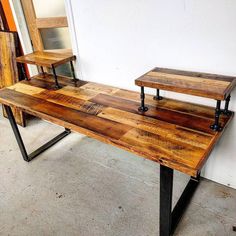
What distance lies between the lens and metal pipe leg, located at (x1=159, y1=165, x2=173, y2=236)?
113 centimetres

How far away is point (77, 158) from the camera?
2.23m

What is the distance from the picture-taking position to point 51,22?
2.28 meters

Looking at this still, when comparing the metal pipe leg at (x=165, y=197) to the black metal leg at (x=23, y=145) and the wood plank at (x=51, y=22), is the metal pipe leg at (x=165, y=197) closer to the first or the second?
the black metal leg at (x=23, y=145)

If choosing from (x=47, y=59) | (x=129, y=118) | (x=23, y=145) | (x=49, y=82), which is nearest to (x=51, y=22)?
(x=47, y=59)

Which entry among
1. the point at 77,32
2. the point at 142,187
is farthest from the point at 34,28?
the point at 142,187

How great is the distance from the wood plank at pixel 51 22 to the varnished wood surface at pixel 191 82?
46.2 inches

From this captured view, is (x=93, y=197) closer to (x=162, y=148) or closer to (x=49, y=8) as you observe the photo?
(x=162, y=148)

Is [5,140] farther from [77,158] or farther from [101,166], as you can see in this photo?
[101,166]

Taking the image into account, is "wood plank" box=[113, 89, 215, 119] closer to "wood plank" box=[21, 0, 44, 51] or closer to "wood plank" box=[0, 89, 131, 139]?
"wood plank" box=[0, 89, 131, 139]

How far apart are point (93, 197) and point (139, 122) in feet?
2.60

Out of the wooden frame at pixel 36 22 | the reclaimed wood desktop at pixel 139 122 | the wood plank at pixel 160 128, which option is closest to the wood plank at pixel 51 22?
the wooden frame at pixel 36 22

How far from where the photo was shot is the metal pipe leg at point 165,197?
1.13m

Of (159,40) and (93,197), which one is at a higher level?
(159,40)

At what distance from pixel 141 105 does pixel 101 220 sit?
851 millimetres
